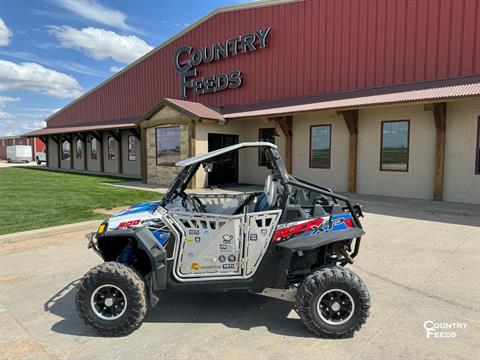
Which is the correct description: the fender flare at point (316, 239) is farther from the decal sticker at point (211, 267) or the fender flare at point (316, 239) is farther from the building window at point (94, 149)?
the building window at point (94, 149)

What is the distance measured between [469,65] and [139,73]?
19.0 meters

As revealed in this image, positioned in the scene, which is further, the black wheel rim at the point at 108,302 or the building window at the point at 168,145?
the building window at the point at 168,145

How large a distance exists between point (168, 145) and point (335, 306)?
12.3 m

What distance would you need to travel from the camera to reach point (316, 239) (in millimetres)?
3043

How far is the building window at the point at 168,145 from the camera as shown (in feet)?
45.5

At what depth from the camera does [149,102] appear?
21781mm

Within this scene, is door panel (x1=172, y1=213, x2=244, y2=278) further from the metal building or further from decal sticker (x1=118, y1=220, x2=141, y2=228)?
the metal building

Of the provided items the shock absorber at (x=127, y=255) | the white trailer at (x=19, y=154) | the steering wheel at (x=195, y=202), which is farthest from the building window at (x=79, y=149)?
the white trailer at (x=19, y=154)

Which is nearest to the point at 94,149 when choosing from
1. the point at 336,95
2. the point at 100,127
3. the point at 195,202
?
the point at 100,127

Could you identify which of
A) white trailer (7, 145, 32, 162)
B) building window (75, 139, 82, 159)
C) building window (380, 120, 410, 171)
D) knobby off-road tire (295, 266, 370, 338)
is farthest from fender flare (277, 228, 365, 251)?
white trailer (7, 145, 32, 162)

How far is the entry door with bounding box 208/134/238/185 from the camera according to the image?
47.5 feet

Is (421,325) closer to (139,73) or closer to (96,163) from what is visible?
(139,73)

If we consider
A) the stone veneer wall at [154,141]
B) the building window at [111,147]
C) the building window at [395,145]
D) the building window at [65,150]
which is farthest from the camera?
the building window at [65,150]

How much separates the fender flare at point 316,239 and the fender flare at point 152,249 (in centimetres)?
111
